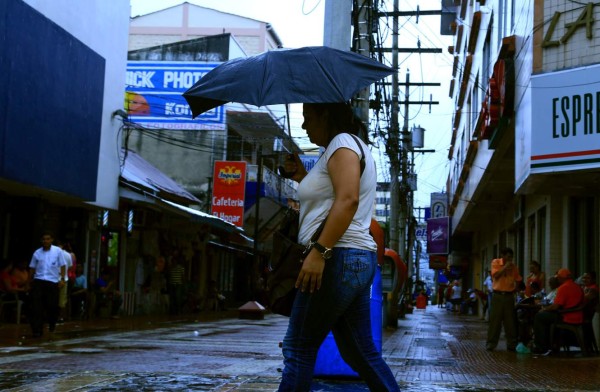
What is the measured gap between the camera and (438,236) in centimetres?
4253

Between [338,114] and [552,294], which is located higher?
[338,114]

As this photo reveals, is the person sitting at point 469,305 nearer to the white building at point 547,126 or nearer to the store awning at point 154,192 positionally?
the store awning at point 154,192

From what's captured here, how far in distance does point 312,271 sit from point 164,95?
31.2 meters

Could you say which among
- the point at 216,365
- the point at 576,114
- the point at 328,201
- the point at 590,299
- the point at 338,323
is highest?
the point at 576,114

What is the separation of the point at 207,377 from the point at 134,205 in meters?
17.3

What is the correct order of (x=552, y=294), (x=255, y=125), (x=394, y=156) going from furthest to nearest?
(x=255, y=125), (x=394, y=156), (x=552, y=294)

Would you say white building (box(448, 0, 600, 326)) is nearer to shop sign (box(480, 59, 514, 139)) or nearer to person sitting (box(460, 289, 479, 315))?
shop sign (box(480, 59, 514, 139))

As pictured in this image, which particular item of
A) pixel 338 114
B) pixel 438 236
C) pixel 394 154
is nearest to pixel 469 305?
pixel 438 236

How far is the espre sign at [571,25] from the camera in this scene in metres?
11.9

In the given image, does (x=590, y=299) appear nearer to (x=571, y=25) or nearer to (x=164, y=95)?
(x=571, y=25)

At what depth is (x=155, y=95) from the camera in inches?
1348

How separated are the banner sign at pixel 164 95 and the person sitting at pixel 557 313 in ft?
75.8

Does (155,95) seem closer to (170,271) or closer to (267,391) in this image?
(170,271)

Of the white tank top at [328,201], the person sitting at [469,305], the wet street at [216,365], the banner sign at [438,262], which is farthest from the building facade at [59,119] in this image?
the banner sign at [438,262]
